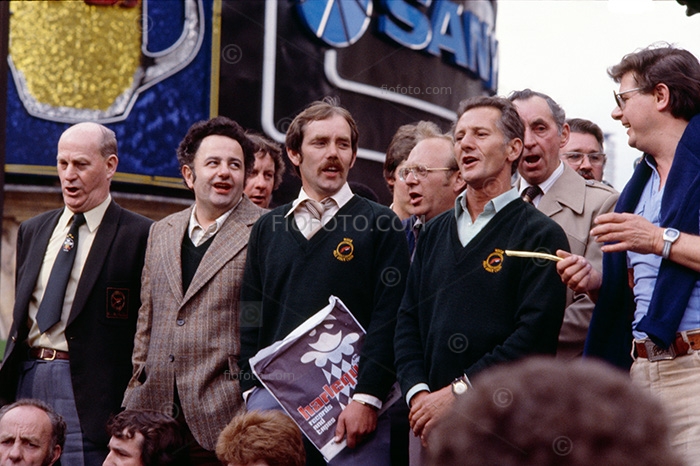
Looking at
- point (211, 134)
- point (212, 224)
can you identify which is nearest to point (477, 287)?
point (212, 224)

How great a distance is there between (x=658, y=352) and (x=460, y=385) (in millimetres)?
802

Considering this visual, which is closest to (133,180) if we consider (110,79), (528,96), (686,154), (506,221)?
(110,79)

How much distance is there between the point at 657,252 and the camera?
3.59 m

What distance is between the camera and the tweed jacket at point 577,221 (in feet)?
14.9

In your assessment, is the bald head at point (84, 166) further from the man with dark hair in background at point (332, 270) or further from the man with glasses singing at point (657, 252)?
the man with glasses singing at point (657, 252)

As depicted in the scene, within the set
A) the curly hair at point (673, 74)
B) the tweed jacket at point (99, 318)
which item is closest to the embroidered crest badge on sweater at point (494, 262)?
the curly hair at point (673, 74)

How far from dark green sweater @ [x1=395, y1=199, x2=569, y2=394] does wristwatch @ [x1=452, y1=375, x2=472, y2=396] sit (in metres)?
0.03

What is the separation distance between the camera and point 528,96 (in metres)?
5.45

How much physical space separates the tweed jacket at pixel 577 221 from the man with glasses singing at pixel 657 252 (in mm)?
555

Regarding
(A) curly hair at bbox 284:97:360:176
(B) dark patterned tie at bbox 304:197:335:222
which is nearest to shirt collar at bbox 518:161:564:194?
(A) curly hair at bbox 284:97:360:176

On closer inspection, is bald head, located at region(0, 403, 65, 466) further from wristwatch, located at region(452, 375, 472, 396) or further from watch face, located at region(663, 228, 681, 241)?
watch face, located at region(663, 228, 681, 241)

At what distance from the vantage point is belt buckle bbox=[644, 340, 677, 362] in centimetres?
362

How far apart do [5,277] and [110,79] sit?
2.61 meters

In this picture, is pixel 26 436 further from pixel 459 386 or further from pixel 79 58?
pixel 79 58
